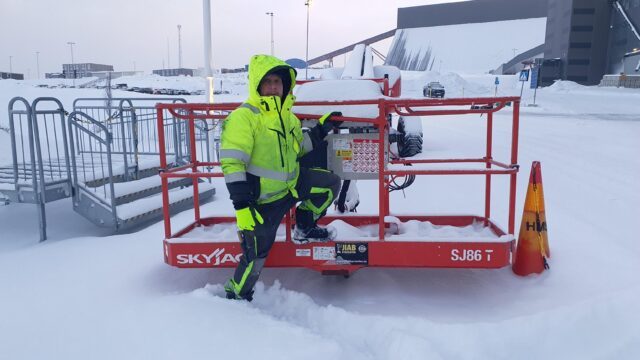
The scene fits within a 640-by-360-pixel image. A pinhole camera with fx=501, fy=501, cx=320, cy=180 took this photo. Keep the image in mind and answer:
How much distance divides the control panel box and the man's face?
756mm

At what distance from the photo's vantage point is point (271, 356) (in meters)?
3.03

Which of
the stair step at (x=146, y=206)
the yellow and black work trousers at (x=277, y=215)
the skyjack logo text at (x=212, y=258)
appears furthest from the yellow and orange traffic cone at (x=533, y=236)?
the stair step at (x=146, y=206)

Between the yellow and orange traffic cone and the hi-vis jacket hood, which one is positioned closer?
the hi-vis jacket hood

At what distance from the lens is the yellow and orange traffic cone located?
4352 millimetres

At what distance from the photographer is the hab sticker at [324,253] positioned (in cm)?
413

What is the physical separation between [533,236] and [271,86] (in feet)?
8.44

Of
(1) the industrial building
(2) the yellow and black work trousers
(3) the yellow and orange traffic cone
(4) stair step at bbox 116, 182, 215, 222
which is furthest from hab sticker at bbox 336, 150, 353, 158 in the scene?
(1) the industrial building

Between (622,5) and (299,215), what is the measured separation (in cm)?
6708

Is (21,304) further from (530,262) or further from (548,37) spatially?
(548,37)

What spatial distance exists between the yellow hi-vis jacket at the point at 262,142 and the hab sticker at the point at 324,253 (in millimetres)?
514

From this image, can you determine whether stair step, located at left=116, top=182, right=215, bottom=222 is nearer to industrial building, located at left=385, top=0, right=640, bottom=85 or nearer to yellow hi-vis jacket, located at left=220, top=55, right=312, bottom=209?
yellow hi-vis jacket, located at left=220, top=55, right=312, bottom=209

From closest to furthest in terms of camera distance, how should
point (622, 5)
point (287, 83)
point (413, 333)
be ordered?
point (413, 333) < point (287, 83) < point (622, 5)

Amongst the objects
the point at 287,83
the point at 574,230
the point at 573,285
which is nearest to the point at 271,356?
the point at 287,83

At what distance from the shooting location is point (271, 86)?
3.76m
